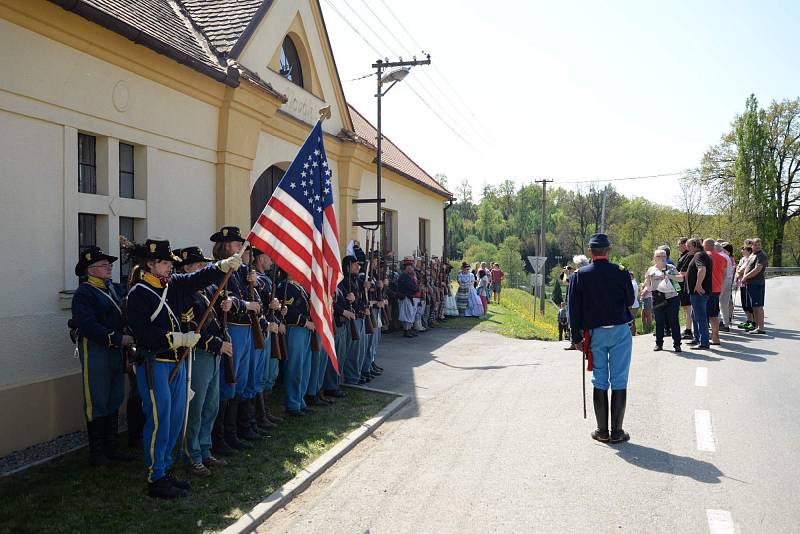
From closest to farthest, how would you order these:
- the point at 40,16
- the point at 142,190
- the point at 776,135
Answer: the point at 40,16 → the point at 142,190 → the point at 776,135

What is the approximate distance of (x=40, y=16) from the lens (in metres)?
6.08

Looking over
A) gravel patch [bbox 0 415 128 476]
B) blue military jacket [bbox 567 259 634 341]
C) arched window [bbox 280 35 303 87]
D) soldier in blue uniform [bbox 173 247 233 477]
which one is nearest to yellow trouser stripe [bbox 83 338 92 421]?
gravel patch [bbox 0 415 128 476]

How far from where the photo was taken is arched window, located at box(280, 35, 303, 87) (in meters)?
11.7

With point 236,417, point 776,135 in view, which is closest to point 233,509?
point 236,417

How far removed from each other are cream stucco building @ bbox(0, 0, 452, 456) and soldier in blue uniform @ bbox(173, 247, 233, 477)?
179 centimetres

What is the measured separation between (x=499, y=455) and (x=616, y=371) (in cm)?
150

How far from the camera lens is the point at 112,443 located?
5742 millimetres

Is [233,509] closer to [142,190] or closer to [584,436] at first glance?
[584,436]

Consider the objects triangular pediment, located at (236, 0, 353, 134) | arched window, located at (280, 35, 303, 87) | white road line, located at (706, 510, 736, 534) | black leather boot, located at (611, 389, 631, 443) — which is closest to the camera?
white road line, located at (706, 510, 736, 534)

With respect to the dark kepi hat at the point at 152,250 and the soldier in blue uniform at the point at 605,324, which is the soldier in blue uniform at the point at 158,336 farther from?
the soldier in blue uniform at the point at 605,324

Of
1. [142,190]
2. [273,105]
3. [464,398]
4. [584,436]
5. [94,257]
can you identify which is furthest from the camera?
[273,105]

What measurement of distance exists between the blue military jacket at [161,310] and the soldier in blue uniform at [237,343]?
1011mm

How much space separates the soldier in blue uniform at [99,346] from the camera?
5500mm

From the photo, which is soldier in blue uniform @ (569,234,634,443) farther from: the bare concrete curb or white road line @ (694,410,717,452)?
the bare concrete curb
